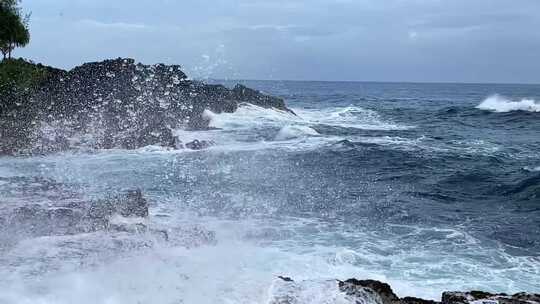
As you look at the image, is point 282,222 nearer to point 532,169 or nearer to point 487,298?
point 487,298

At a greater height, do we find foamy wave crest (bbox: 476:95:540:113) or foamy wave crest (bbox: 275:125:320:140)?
foamy wave crest (bbox: 476:95:540:113)

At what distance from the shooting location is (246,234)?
40.7ft

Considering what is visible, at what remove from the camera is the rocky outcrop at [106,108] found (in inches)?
941

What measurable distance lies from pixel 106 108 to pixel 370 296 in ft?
79.7

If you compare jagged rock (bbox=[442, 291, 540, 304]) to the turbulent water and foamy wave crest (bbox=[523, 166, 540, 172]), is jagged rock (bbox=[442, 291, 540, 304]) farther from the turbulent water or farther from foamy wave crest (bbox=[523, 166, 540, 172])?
foamy wave crest (bbox=[523, 166, 540, 172])

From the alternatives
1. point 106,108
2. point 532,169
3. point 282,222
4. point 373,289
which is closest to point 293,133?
point 106,108

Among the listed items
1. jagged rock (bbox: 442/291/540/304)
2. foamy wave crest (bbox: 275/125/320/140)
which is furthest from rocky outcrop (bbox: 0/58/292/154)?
jagged rock (bbox: 442/291/540/304)

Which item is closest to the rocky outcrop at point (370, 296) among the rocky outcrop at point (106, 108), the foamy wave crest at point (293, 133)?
the rocky outcrop at point (106, 108)

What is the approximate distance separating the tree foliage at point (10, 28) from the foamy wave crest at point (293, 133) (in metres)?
16.3

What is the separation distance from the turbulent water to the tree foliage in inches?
501

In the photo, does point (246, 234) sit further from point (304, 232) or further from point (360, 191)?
point (360, 191)

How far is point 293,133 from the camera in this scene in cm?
3012

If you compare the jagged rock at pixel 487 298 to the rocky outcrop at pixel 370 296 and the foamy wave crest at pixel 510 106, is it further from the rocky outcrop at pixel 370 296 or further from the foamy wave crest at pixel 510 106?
the foamy wave crest at pixel 510 106

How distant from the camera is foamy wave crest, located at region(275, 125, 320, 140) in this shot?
2962 centimetres
